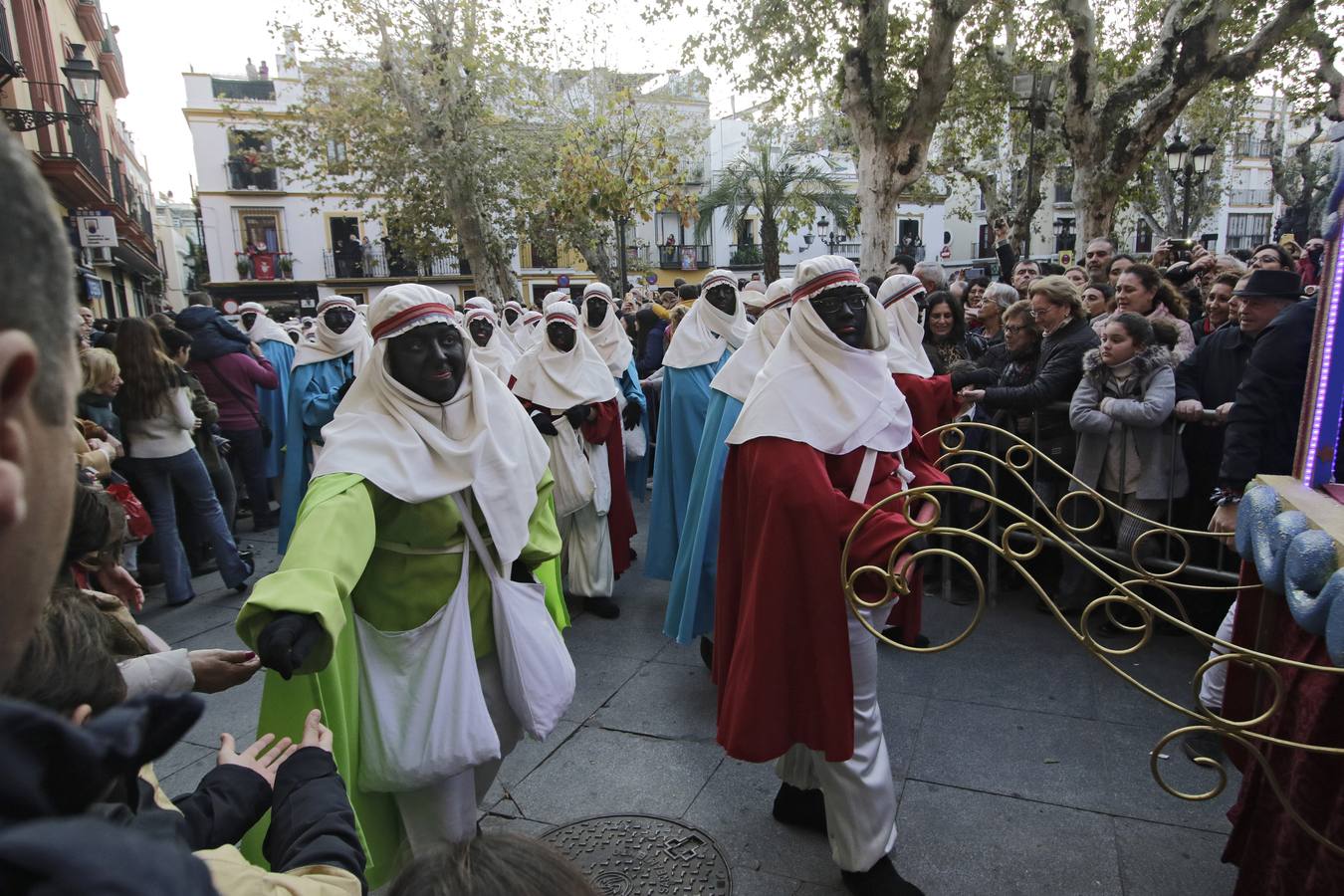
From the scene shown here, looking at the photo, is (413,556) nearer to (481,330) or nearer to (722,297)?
(722,297)

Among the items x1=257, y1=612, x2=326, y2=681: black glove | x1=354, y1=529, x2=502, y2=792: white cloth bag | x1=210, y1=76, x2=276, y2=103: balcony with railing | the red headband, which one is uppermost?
x1=210, y1=76, x2=276, y2=103: balcony with railing

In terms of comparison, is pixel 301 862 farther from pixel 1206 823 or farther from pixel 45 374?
pixel 1206 823

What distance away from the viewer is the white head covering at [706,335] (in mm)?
5742

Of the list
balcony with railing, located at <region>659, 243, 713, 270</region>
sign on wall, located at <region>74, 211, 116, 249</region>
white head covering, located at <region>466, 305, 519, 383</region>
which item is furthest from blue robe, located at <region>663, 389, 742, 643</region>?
balcony with railing, located at <region>659, 243, 713, 270</region>

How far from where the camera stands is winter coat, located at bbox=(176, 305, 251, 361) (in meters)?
7.39

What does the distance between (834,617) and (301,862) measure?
1674 mm

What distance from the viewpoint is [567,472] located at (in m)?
5.41

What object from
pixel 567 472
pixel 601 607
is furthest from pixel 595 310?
pixel 601 607

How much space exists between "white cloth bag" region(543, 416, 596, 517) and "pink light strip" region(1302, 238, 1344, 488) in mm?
3841

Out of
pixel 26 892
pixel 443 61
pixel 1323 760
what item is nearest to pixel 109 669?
pixel 26 892

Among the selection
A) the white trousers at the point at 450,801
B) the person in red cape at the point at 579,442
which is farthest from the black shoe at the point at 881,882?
the person in red cape at the point at 579,442

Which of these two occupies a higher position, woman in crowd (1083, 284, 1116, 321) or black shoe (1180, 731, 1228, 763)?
woman in crowd (1083, 284, 1116, 321)

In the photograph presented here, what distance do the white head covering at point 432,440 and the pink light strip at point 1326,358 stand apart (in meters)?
2.34

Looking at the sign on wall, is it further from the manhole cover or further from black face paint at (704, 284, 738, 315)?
the manhole cover
